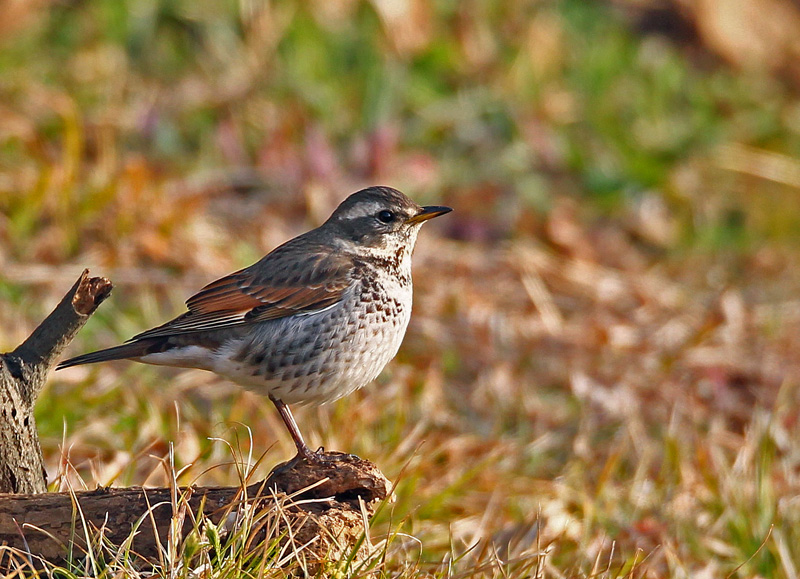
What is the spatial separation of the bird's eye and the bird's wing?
31 cm

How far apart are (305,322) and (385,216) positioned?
79cm

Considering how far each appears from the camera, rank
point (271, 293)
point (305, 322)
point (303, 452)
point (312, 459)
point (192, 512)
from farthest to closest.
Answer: point (271, 293), point (305, 322), point (303, 452), point (312, 459), point (192, 512)

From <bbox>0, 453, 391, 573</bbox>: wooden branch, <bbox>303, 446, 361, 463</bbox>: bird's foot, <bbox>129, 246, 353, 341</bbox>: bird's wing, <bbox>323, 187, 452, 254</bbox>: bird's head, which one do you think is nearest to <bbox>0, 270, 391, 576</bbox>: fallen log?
<bbox>0, 453, 391, 573</bbox>: wooden branch

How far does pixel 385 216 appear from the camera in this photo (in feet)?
18.7

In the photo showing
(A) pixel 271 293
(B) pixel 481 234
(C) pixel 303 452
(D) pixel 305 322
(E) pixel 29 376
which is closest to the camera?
(E) pixel 29 376

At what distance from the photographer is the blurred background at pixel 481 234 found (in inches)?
233

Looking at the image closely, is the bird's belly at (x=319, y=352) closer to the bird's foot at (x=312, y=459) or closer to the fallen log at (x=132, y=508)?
the bird's foot at (x=312, y=459)

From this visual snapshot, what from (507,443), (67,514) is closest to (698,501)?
(507,443)

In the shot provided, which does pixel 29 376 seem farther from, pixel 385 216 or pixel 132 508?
pixel 385 216

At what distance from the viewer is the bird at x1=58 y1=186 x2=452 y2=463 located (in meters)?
5.05

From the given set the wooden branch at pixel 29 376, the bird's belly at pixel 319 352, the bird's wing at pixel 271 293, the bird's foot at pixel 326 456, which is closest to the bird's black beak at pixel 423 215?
the bird's wing at pixel 271 293

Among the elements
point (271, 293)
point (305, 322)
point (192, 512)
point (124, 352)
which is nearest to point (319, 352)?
point (305, 322)

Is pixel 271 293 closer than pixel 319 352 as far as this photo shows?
No

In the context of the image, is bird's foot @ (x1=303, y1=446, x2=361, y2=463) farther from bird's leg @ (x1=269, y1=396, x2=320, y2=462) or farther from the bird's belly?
the bird's belly
